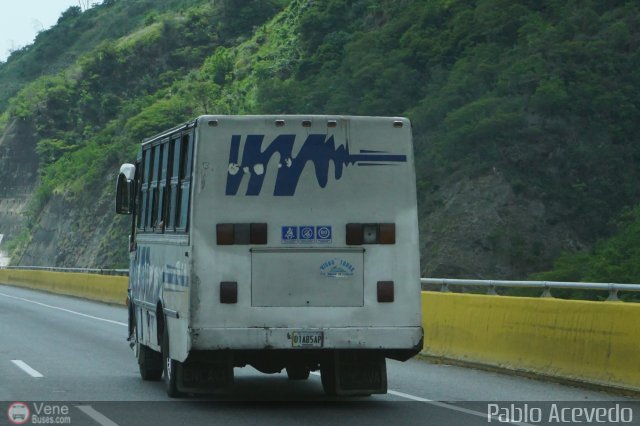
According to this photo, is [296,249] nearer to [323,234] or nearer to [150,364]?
[323,234]

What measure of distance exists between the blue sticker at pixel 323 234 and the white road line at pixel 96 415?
8.88ft

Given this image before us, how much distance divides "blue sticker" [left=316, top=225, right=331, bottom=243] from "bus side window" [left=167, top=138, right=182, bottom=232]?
1.64m

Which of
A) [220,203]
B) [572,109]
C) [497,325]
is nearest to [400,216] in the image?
[220,203]

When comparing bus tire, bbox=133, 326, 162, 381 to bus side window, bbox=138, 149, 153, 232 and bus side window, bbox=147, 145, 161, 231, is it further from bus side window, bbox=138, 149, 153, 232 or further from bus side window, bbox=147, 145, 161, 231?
bus side window, bbox=147, 145, 161, 231

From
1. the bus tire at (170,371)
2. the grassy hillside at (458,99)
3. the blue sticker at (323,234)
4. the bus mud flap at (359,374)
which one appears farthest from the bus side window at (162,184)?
the grassy hillside at (458,99)

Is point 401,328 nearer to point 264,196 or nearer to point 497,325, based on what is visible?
point 264,196

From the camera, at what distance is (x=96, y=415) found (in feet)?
38.7

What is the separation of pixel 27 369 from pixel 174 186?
4.67 meters

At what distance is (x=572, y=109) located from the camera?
5909cm

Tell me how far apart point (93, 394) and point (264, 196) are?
10.3 feet

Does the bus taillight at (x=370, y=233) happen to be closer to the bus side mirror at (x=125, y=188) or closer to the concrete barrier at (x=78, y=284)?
the bus side mirror at (x=125, y=188)

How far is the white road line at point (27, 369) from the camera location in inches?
626

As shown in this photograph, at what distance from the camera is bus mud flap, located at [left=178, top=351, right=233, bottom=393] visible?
12.6 metres

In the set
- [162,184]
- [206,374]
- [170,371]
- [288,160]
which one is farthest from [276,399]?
[162,184]
